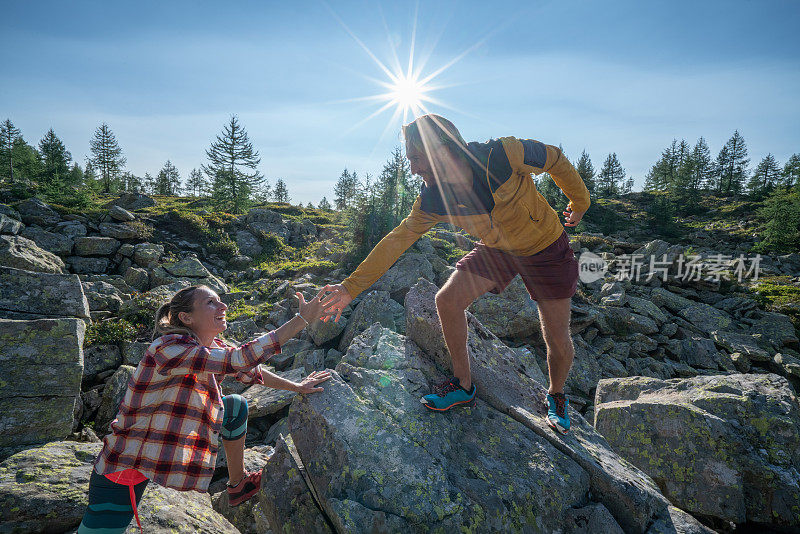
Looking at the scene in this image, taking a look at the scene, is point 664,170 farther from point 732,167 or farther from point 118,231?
point 118,231

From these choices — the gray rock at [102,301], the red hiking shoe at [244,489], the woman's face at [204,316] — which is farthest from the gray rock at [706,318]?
the gray rock at [102,301]

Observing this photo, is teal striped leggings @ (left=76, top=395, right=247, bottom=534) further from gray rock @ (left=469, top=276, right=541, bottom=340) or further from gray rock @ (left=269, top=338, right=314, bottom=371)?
gray rock @ (left=469, top=276, right=541, bottom=340)

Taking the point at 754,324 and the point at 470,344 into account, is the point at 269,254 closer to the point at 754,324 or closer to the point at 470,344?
the point at 470,344

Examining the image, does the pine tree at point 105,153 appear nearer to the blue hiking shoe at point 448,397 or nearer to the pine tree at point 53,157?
the pine tree at point 53,157

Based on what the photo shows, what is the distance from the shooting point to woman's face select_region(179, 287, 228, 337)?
316 cm

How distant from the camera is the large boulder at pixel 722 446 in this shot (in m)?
4.13

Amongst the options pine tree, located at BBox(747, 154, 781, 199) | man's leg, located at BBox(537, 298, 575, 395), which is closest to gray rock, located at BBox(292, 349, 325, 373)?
man's leg, located at BBox(537, 298, 575, 395)

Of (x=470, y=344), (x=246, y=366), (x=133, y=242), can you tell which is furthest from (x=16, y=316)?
(x=133, y=242)

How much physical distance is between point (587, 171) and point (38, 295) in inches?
3034

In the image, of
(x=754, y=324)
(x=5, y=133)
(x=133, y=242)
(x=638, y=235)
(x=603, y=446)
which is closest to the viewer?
(x=603, y=446)

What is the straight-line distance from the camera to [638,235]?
46.1 m

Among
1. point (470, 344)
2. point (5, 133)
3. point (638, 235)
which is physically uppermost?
point (5, 133)

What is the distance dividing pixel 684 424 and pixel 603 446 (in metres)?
1.50

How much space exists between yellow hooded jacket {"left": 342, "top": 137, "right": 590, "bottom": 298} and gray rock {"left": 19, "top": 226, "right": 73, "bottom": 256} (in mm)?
18460
